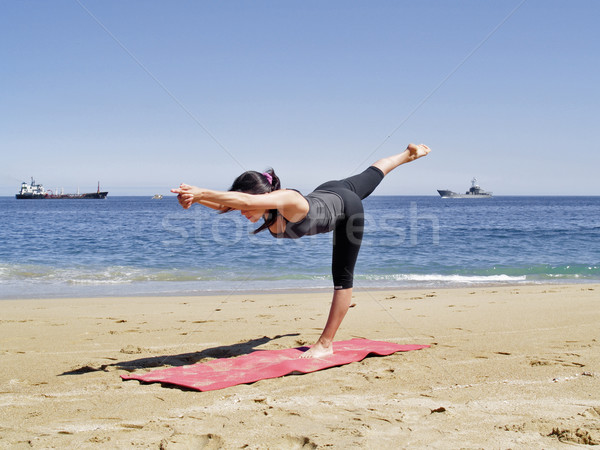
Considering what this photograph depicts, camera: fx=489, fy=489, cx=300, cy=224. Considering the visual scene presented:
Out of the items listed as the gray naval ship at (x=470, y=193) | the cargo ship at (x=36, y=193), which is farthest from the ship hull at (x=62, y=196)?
the gray naval ship at (x=470, y=193)

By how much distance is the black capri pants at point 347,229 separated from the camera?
3879mm

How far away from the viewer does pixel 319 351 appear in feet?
12.8

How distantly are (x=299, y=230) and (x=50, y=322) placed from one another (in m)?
3.78

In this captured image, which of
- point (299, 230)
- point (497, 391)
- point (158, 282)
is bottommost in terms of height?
point (158, 282)

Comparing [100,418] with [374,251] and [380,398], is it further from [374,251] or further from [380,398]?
[374,251]

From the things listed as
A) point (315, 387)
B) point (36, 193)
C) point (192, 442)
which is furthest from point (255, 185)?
point (36, 193)

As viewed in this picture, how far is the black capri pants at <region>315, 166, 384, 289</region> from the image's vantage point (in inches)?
153

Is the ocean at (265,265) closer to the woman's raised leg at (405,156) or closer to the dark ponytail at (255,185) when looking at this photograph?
the woman's raised leg at (405,156)

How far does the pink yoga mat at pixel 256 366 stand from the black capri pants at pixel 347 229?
22.0 inches

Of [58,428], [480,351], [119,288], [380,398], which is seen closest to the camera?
[58,428]

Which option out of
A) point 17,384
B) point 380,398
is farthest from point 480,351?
point 17,384

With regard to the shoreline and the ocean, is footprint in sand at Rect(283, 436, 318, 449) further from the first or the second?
the ocean

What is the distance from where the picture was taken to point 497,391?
2875mm

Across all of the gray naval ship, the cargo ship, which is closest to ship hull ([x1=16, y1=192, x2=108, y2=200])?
the cargo ship
